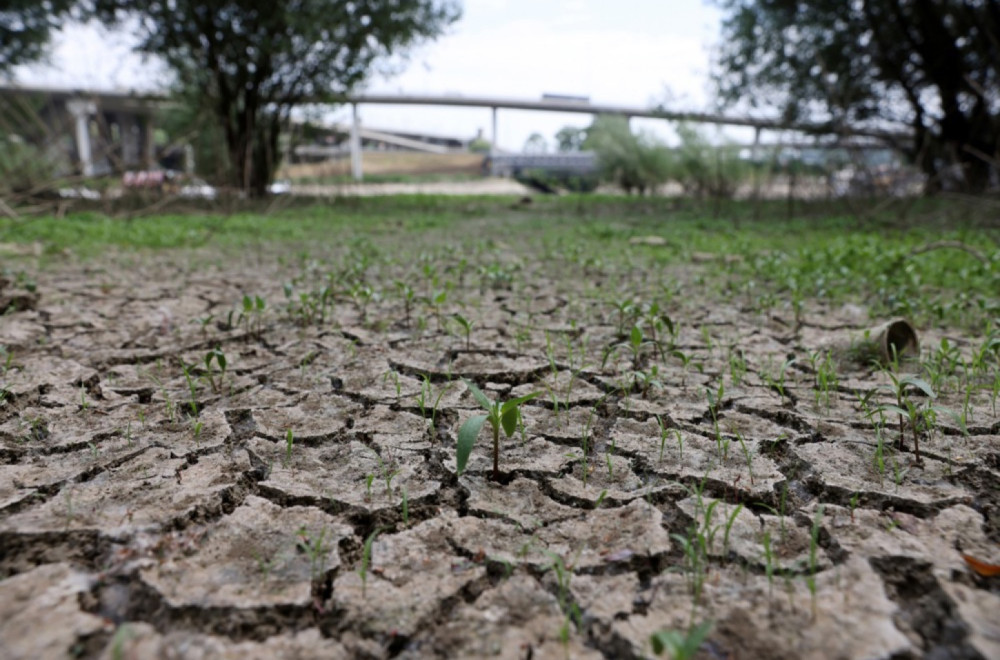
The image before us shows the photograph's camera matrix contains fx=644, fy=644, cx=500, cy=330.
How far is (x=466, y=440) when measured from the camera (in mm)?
1491

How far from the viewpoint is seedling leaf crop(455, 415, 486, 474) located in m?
1.48

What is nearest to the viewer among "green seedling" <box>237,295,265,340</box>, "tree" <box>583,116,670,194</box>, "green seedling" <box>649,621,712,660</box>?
"green seedling" <box>649,621,712,660</box>

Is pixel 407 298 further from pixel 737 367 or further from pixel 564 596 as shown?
pixel 564 596

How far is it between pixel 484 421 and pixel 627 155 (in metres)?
21.8

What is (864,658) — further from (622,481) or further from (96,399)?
(96,399)

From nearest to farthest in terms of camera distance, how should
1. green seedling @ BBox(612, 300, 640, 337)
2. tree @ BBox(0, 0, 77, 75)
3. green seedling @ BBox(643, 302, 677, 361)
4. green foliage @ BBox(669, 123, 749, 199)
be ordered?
green seedling @ BBox(643, 302, 677, 361)
green seedling @ BBox(612, 300, 640, 337)
tree @ BBox(0, 0, 77, 75)
green foliage @ BBox(669, 123, 749, 199)

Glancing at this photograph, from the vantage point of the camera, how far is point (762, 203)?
Answer: 13672 mm

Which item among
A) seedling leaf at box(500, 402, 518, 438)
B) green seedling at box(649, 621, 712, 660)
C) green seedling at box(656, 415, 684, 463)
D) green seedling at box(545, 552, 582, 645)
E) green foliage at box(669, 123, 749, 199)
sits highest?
green foliage at box(669, 123, 749, 199)

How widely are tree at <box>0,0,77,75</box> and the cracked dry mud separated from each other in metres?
11.8

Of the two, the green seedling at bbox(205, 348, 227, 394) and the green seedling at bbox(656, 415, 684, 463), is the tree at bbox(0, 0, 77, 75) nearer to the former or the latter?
the green seedling at bbox(205, 348, 227, 394)

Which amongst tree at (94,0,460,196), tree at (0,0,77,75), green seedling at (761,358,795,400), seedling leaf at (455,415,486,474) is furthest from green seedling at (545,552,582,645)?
tree at (0,0,77,75)

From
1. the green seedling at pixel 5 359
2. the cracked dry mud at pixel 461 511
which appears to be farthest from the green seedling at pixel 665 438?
the green seedling at pixel 5 359

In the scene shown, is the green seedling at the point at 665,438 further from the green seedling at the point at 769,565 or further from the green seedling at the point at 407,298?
the green seedling at the point at 407,298

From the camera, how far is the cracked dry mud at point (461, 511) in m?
1.11
